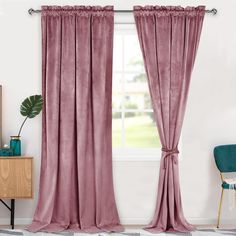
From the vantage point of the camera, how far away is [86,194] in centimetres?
552

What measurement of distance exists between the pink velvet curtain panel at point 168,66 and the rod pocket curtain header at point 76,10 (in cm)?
36

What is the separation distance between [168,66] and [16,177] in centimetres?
198

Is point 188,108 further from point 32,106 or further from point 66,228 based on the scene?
point 66,228

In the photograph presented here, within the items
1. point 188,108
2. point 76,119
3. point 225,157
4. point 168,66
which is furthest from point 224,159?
point 76,119

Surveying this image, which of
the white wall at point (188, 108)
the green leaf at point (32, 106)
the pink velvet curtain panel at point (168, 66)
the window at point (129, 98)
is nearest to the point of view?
the green leaf at point (32, 106)

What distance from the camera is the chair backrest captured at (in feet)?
18.2

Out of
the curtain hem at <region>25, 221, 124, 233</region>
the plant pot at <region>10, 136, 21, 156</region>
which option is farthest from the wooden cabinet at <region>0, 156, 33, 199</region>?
the curtain hem at <region>25, 221, 124, 233</region>

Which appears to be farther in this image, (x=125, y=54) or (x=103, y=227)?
(x=125, y=54)

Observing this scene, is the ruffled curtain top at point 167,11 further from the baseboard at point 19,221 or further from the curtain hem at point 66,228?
the baseboard at point 19,221

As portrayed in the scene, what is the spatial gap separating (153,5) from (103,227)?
2.46 metres

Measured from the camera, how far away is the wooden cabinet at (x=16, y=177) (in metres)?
5.31

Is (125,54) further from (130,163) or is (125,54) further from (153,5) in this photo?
(130,163)

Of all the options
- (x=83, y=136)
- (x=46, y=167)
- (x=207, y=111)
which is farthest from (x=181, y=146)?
(x=46, y=167)

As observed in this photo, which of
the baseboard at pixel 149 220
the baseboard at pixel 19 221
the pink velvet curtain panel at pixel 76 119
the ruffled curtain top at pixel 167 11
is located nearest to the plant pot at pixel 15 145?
the pink velvet curtain panel at pixel 76 119
